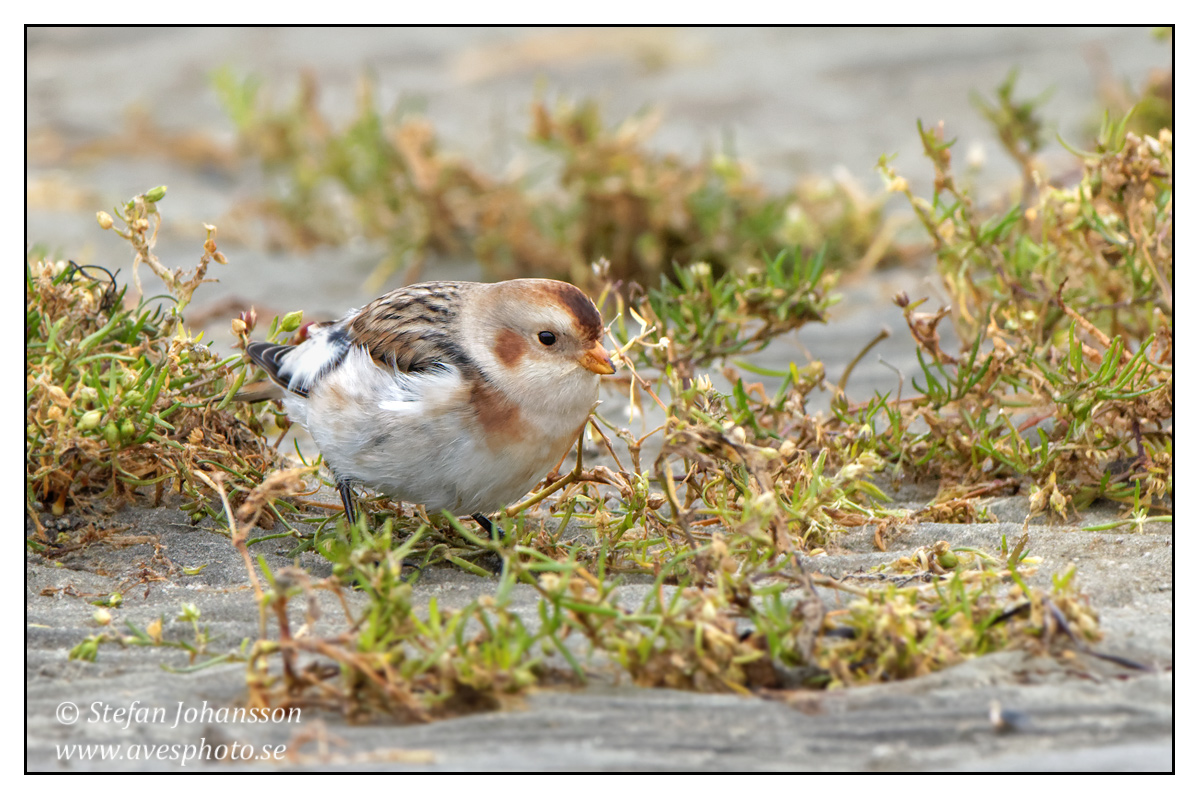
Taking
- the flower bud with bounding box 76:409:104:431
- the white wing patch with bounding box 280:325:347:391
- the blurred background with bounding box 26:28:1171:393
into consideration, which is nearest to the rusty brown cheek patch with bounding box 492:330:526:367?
the white wing patch with bounding box 280:325:347:391

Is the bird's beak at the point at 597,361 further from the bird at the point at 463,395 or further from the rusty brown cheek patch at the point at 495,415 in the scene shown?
the rusty brown cheek patch at the point at 495,415

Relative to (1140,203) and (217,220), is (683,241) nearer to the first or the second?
(1140,203)

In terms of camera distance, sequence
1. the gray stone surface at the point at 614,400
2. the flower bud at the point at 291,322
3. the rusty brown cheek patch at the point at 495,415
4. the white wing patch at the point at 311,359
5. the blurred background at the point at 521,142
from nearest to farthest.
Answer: the gray stone surface at the point at 614,400
the rusty brown cheek patch at the point at 495,415
the flower bud at the point at 291,322
the white wing patch at the point at 311,359
the blurred background at the point at 521,142

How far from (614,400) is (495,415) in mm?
1848

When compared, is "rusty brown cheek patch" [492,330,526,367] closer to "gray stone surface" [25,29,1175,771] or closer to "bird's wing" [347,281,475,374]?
"bird's wing" [347,281,475,374]

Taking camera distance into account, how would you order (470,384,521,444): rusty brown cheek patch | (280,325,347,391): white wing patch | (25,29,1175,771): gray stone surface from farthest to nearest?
(280,325,347,391): white wing patch < (470,384,521,444): rusty brown cheek patch < (25,29,1175,771): gray stone surface

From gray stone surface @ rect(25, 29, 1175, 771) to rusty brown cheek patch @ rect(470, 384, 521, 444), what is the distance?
414 mm

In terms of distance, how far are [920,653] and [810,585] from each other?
26 cm

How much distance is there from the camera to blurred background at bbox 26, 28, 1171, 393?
627 centimetres

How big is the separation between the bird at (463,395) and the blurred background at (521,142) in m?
1.76

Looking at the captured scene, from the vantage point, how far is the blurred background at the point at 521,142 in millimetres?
6273

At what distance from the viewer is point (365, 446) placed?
132 inches

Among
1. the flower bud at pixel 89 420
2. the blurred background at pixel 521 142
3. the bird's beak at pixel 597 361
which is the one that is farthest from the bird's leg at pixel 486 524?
the blurred background at pixel 521 142

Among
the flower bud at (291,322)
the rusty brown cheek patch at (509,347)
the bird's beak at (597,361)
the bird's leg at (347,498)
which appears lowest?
the bird's leg at (347,498)
